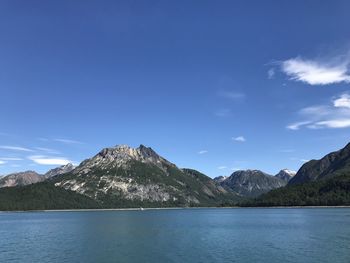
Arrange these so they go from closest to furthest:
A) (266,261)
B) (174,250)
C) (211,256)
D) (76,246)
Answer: (266,261) → (211,256) → (174,250) → (76,246)

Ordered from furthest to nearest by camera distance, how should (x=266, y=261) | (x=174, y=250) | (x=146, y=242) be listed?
(x=146, y=242)
(x=174, y=250)
(x=266, y=261)

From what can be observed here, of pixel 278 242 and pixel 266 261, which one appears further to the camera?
pixel 278 242

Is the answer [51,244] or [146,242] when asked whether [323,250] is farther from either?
[51,244]

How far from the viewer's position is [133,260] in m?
85.4

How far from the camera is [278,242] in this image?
112500mm

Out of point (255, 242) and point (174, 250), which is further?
point (255, 242)

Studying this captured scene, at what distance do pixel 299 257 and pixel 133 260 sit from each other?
32549mm

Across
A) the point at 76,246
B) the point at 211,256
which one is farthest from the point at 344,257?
the point at 76,246

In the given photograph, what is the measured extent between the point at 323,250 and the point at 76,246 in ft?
194

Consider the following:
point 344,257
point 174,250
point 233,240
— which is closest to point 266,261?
point 344,257

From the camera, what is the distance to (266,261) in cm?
8206

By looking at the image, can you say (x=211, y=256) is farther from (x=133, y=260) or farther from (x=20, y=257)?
(x=20, y=257)

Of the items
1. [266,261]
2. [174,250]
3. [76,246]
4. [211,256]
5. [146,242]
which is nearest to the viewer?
[266,261]

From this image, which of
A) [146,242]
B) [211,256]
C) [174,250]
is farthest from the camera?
[146,242]
